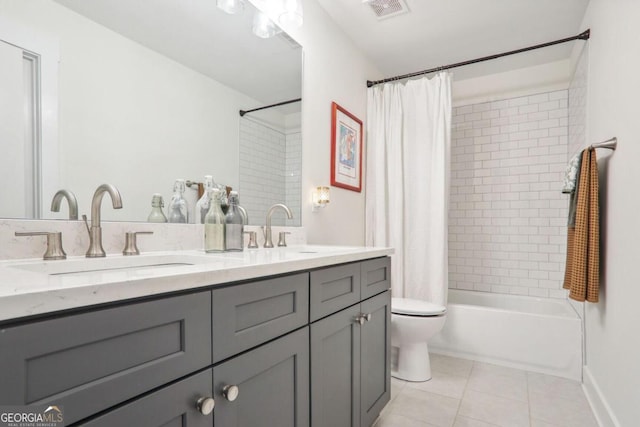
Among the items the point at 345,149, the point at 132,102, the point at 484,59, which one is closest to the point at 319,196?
the point at 345,149

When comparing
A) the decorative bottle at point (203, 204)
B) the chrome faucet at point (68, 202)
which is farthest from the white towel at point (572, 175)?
the chrome faucet at point (68, 202)

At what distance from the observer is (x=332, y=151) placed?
2.41 metres

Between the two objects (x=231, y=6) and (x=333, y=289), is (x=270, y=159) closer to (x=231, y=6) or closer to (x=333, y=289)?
(x=231, y=6)

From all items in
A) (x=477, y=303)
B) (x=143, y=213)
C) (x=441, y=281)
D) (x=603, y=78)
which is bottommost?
(x=477, y=303)

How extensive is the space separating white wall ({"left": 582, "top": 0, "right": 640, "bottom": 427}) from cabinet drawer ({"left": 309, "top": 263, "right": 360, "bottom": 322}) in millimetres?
1114

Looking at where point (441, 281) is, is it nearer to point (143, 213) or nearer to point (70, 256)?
point (143, 213)

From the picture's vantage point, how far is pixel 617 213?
1609 mm

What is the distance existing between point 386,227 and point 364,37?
1.51 meters

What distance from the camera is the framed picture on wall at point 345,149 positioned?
2.43 m

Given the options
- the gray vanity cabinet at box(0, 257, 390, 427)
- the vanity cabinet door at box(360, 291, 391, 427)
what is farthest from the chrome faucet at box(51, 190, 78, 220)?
the vanity cabinet door at box(360, 291, 391, 427)

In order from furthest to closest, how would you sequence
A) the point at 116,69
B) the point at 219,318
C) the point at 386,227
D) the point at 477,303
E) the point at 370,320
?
the point at 477,303 < the point at 386,227 < the point at 370,320 < the point at 116,69 < the point at 219,318

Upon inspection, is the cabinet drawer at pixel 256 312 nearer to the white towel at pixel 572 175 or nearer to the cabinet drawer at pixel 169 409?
the cabinet drawer at pixel 169 409

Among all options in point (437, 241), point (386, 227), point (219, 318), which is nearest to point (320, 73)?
point (386, 227)

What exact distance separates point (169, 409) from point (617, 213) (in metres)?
1.99
